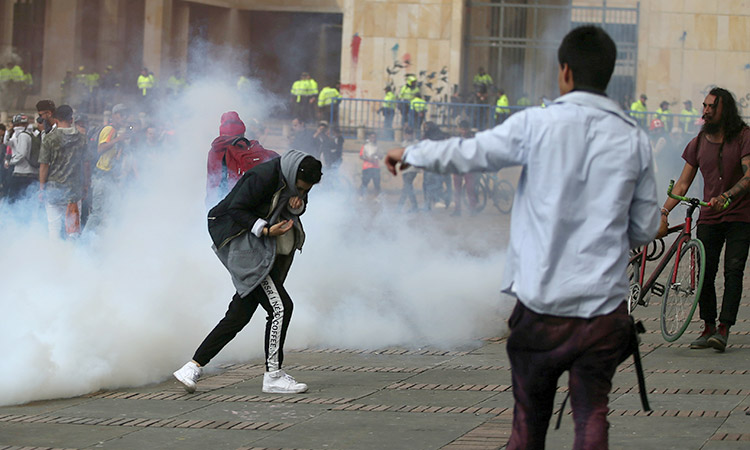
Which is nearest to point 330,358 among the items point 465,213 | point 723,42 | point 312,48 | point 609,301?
point 609,301

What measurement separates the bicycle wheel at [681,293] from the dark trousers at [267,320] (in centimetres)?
285

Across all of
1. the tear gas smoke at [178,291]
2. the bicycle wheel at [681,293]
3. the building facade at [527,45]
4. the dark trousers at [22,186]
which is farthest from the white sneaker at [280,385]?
the building facade at [527,45]

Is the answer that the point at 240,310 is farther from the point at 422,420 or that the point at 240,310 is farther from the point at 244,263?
the point at 422,420

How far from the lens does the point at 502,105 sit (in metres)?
24.1

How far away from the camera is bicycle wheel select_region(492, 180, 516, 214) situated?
19.9 m

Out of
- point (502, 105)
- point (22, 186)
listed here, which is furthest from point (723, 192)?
point (502, 105)

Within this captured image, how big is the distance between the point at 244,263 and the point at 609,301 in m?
2.92

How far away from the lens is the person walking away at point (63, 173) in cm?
1067

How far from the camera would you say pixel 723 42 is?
79.8 ft

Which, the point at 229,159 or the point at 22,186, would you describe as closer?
the point at 229,159

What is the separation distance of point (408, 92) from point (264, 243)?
18895 millimetres

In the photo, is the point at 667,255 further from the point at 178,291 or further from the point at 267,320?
the point at 178,291

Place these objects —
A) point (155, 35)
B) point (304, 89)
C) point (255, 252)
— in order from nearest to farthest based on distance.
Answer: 1. point (255, 252)
2. point (304, 89)
3. point (155, 35)

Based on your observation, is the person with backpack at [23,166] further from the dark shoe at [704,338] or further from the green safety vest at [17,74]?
the green safety vest at [17,74]
